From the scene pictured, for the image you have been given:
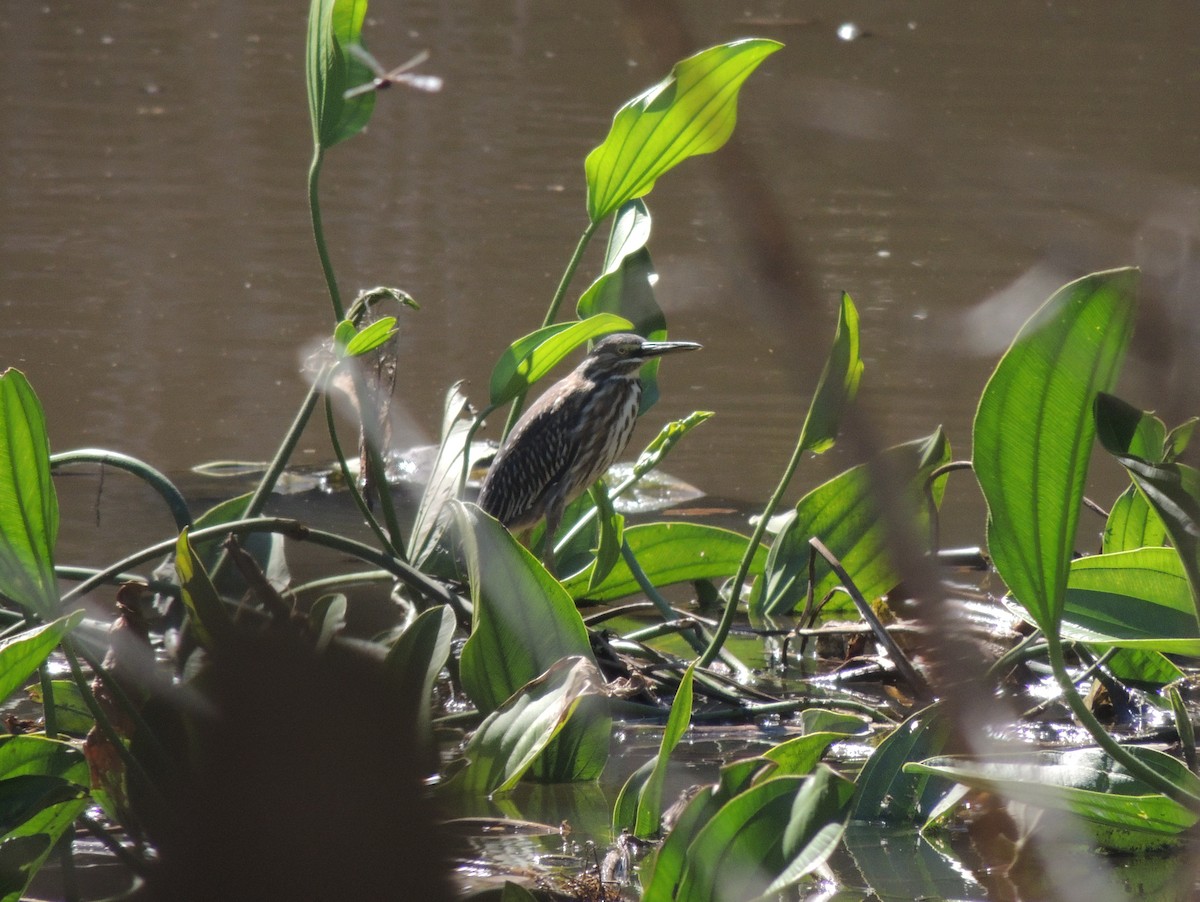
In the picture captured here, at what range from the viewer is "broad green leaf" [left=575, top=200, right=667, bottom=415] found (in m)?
3.76

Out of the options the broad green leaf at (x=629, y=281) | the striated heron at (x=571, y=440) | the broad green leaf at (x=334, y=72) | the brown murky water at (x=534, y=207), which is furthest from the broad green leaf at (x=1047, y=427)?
the striated heron at (x=571, y=440)

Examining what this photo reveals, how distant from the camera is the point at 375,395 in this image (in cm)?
337

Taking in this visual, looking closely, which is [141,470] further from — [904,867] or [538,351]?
[904,867]

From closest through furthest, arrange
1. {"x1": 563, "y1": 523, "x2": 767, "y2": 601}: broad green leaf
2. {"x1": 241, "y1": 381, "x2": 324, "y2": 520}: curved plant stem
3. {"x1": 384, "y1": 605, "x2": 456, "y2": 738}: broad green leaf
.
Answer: {"x1": 384, "y1": 605, "x2": 456, "y2": 738}: broad green leaf < {"x1": 241, "y1": 381, "x2": 324, "y2": 520}: curved plant stem < {"x1": 563, "y1": 523, "x2": 767, "y2": 601}: broad green leaf

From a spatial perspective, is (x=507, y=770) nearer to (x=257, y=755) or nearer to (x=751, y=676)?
(x=751, y=676)

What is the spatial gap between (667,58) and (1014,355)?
4.44 ft

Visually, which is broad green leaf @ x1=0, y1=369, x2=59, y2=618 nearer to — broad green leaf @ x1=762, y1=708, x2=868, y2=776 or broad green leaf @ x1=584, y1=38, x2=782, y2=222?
broad green leaf @ x1=762, y1=708, x2=868, y2=776

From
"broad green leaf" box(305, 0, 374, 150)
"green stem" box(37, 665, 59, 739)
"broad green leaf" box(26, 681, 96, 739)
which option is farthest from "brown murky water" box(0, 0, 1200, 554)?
"broad green leaf" box(26, 681, 96, 739)

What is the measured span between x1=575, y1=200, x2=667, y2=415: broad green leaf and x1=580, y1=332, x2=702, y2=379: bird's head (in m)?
0.05

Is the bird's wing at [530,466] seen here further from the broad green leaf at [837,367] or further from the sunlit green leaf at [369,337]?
the sunlit green leaf at [369,337]

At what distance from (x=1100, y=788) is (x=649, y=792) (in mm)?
804

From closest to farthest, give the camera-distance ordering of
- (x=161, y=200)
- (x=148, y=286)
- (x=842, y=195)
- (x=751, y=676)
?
(x=751, y=676) → (x=148, y=286) → (x=161, y=200) → (x=842, y=195)

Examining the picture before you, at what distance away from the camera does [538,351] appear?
3.24 metres

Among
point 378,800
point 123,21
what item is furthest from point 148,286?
point 123,21
